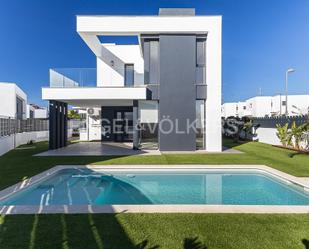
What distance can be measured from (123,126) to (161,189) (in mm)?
15119

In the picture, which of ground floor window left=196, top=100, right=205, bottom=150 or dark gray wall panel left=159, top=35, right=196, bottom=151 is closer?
dark gray wall panel left=159, top=35, right=196, bottom=151

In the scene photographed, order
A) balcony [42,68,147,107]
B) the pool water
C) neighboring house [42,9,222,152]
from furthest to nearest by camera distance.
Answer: neighboring house [42,9,222,152]
balcony [42,68,147,107]
the pool water

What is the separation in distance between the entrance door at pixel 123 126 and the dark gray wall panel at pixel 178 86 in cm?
717

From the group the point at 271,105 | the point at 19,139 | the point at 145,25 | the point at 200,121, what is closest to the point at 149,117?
the point at 200,121

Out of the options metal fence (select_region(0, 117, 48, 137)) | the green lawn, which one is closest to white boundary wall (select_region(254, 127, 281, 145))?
the green lawn

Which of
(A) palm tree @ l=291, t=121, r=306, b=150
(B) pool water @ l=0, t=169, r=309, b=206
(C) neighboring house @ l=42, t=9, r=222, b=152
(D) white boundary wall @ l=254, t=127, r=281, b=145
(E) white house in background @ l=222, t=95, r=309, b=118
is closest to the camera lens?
(B) pool water @ l=0, t=169, r=309, b=206

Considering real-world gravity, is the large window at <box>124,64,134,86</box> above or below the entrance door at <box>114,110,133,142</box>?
above

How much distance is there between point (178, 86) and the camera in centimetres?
1628

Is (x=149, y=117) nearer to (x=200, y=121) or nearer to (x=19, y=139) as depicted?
(x=200, y=121)

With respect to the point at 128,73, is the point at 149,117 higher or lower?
lower

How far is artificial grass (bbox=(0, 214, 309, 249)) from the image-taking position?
4.21m

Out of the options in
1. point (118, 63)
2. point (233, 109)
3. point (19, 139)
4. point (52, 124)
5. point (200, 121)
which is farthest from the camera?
point (233, 109)

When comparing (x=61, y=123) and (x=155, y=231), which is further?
(x=61, y=123)

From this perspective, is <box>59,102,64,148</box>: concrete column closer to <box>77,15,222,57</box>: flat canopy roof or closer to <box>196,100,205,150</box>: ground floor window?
<box>77,15,222,57</box>: flat canopy roof
